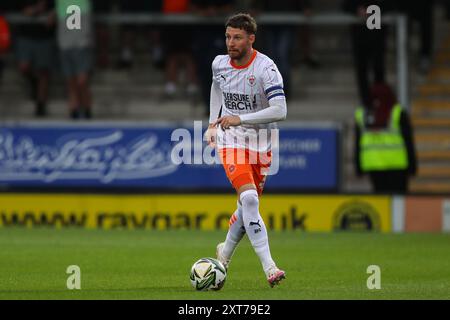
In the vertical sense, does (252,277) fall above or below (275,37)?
below

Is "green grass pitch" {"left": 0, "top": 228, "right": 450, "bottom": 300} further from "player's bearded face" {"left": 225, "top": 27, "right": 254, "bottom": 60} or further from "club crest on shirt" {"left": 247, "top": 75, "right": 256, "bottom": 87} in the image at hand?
"player's bearded face" {"left": 225, "top": 27, "right": 254, "bottom": 60}

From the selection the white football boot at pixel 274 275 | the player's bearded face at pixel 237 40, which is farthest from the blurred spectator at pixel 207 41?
the white football boot at pixel 274 275

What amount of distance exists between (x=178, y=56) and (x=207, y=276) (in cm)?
1102

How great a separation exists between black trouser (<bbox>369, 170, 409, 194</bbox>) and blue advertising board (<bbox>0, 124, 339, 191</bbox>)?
0.86 metres

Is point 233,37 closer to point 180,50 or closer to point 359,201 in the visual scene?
point 359,201

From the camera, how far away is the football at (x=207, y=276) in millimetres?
10102

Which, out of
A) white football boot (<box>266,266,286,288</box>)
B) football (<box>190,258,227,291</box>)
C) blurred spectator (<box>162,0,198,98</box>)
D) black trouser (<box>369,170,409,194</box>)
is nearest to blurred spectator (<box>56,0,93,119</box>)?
blurred spectator (<box>162,0,198,98</box>)

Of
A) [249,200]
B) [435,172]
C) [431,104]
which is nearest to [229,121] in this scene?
[249,200]

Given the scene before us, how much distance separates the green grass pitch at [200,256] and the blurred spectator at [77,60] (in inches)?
107

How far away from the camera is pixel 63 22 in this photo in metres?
19.7

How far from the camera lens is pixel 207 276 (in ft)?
33.1

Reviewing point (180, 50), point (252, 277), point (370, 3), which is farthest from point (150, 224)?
point (252, 277)

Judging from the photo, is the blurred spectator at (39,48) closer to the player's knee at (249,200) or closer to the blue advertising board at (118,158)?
the blue advertising board at (118,158)
